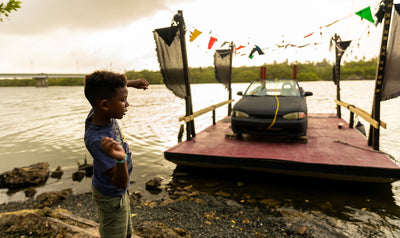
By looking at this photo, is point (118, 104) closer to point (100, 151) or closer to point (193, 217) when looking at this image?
point (100, 151)

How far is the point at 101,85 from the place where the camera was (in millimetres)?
1538

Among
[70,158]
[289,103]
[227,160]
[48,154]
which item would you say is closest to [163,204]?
[227,160]

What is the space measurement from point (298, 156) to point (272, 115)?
1.21m

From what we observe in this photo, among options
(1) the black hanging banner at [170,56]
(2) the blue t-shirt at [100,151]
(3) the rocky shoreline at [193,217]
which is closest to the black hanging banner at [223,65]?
(1) the black hanging banner at [170,56]

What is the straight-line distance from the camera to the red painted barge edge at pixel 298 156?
423 centimetres

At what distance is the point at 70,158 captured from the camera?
26.3ft

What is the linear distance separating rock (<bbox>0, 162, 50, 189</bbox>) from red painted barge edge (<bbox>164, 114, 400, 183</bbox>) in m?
3.56

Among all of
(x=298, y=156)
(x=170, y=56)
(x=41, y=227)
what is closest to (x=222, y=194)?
(x=298, y=156)

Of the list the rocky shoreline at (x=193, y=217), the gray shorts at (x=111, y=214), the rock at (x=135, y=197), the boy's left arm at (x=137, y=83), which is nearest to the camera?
the gray shorts at (x=111, y=214)

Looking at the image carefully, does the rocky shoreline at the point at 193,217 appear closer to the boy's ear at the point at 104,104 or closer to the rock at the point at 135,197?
the rock at the point at 135,197

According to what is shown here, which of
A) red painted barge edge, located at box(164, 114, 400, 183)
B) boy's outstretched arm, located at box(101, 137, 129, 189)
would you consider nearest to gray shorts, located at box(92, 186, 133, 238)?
boy's outstretched arm, located at box(101, 137, 129, 189)

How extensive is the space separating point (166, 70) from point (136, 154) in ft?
12.5

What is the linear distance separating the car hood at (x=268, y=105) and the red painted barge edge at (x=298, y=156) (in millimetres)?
835

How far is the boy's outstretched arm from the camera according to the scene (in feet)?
3.96
